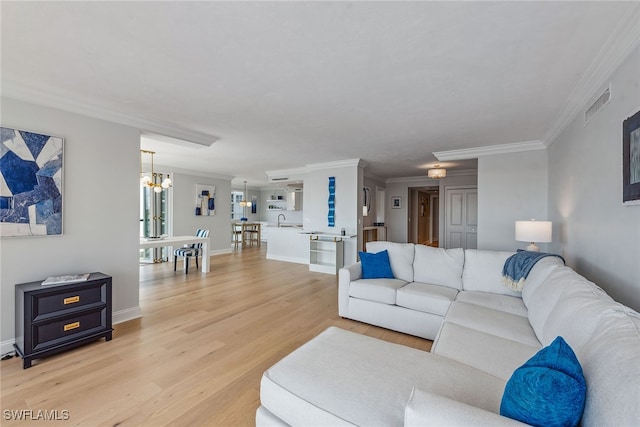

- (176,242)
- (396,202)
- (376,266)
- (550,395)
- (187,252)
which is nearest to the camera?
(550,395)

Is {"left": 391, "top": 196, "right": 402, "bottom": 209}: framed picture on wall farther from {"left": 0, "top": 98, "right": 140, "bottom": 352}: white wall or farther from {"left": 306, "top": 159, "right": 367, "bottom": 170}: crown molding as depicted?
{"left": 0, "top": 98, "right": 140, "bottom": 352}: white wall

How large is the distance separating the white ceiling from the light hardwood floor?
2485mm

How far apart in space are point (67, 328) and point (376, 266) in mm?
3278

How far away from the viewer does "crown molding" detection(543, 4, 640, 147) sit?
168 cm

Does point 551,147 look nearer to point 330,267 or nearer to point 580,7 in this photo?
point 580,7

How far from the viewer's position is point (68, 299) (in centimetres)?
255

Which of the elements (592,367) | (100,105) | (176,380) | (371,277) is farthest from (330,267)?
(592,367)

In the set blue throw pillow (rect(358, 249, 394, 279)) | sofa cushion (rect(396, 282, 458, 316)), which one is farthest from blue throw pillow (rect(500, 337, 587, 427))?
blue throw pillow (rect(358, 249, 394, 279))

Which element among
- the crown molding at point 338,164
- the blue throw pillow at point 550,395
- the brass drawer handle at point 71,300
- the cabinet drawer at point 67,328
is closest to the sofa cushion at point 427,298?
the blue throw pillow at point 550,395

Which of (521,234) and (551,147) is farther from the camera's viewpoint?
(551,147)

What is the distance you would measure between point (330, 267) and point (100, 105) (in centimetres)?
471

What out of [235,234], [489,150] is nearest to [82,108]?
[489,150]

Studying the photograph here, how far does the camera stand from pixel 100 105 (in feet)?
9.52

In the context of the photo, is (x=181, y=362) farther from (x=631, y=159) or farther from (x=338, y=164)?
(x=338, y=164)
